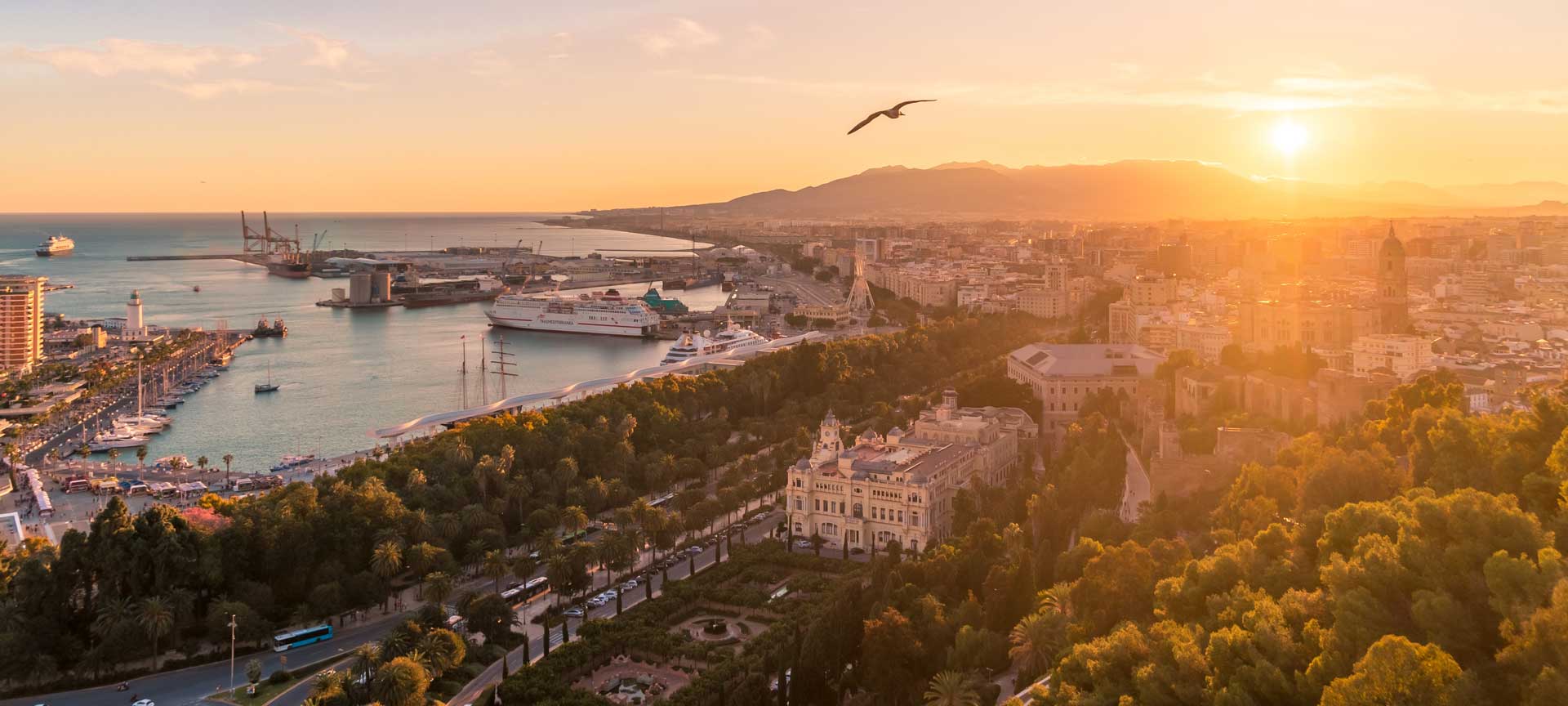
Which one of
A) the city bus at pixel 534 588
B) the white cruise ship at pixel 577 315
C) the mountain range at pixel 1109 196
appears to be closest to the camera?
the city bus at pixel 534 588

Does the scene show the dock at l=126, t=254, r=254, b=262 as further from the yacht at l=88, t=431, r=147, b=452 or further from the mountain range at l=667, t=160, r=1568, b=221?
the mountain range at l=667, t=160, r=1568, b=221

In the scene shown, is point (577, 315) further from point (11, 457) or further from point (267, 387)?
point (11, 457)

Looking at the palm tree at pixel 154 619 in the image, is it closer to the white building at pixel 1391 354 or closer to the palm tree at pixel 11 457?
the palm tree at pixel 11 457

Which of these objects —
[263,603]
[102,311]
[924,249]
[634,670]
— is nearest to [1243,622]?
[634,670]

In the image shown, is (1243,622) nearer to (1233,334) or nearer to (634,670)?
(634,670)

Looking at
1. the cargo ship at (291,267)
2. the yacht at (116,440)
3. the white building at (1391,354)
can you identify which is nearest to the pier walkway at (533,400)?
the yacht at (116,440)

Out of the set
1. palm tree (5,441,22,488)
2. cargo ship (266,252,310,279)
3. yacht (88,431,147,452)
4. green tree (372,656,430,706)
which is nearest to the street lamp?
green tree (372,656,430,706)
